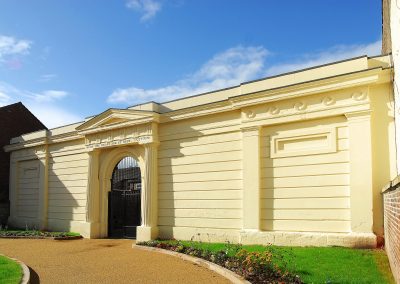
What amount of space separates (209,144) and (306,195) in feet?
13.7

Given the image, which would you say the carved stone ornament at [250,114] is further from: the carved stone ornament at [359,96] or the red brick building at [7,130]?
the red brick building at [7,130]

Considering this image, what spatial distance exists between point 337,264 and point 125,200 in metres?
11.1

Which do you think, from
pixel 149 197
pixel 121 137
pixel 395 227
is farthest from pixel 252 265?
pixel 121 137

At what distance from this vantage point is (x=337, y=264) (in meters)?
8.75

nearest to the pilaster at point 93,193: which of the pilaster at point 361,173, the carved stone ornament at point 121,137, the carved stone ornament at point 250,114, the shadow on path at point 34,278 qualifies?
the carved stone ornament at point 121,137

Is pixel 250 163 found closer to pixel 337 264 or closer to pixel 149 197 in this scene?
pixel 149 197

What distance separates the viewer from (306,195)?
1190 centimetres

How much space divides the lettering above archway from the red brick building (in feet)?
29.4

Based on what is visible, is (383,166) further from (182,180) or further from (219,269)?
(182,180)

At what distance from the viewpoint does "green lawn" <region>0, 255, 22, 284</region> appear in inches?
319

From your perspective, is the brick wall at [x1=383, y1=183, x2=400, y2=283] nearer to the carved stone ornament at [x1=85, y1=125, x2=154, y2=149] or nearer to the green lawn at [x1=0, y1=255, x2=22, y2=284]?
the green lawn at [x1=0, y1=255, x2=22, y2=284]

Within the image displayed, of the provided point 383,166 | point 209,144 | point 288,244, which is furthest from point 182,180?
point 383,166

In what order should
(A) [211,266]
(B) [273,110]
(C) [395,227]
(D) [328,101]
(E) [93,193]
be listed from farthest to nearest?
1. (E) [93,193]
2. (B) [273,110]
3. (D) [328,101]
4. (A) [211,266]
5. (C) [395,227]

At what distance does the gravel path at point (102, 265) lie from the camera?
8859 millimetres
